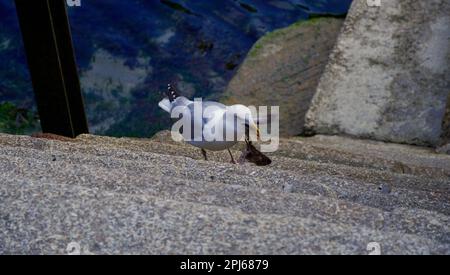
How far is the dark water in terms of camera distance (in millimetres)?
6438

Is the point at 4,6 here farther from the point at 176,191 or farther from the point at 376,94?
the point at 176,191

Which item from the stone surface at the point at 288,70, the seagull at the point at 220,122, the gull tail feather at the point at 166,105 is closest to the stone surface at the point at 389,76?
the stone surface at the point at 288,70

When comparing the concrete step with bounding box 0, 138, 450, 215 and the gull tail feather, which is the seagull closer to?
the concrete step with bounding box 0, 138, 450, 215

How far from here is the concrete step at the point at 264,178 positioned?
2.96 m

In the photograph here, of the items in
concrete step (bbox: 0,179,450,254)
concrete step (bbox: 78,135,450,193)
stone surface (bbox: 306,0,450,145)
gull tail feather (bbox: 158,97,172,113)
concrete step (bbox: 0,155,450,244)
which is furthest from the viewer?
stone surface (bbox: 306,0,450,145)

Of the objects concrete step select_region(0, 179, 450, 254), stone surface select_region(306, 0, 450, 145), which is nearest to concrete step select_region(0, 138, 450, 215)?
concrete step select_region(0, 179, 450, 254)

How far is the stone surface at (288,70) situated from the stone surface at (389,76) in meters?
0.43

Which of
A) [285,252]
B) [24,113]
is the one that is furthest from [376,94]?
[285,252]

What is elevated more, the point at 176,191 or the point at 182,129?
the point at 176,191

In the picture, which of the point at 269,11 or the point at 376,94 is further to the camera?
the point at 269,11

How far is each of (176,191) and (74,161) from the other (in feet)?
2.37

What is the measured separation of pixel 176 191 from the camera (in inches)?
106

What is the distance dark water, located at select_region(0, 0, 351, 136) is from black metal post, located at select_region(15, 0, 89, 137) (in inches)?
56.6

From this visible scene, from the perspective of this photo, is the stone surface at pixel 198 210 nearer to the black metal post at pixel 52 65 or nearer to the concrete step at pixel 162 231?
the concrete step at pixel 162 231
